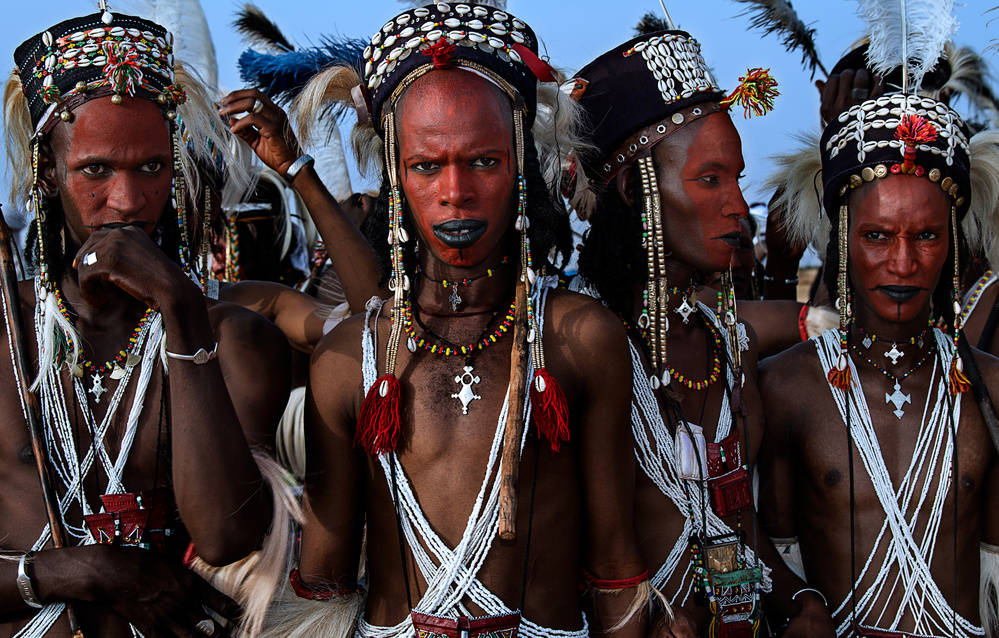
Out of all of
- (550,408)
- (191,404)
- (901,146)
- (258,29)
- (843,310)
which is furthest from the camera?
(258,29)

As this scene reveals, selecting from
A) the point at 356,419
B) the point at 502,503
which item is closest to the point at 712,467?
the point at 502,503

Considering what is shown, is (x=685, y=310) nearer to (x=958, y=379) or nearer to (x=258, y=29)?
(x=958, y=379)

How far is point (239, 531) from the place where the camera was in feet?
7.41

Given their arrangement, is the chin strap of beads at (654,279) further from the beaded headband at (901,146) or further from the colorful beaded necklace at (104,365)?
the colorful beaded necklace at (104,365)

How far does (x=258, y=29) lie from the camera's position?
18.2 ft

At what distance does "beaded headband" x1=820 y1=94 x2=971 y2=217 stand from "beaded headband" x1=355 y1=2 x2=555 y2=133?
1.43 m

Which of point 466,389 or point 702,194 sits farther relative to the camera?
point 702,194

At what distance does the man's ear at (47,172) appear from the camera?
→ 2557mm

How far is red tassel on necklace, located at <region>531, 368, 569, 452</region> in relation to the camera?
2.31 metres

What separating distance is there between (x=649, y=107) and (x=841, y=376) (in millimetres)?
1257

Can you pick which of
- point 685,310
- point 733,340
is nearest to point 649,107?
point 685,310

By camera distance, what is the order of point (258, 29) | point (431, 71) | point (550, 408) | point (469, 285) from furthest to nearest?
1. point (258, 29)
2. point (469, 285)
3. point (431, 71)
4. point (550, 408)

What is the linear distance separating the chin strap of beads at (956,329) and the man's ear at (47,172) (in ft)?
10.5

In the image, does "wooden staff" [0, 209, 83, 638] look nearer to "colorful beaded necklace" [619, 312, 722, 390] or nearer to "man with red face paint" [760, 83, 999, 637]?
"colorful beaded necklace" [619, 312, 722, 390]
